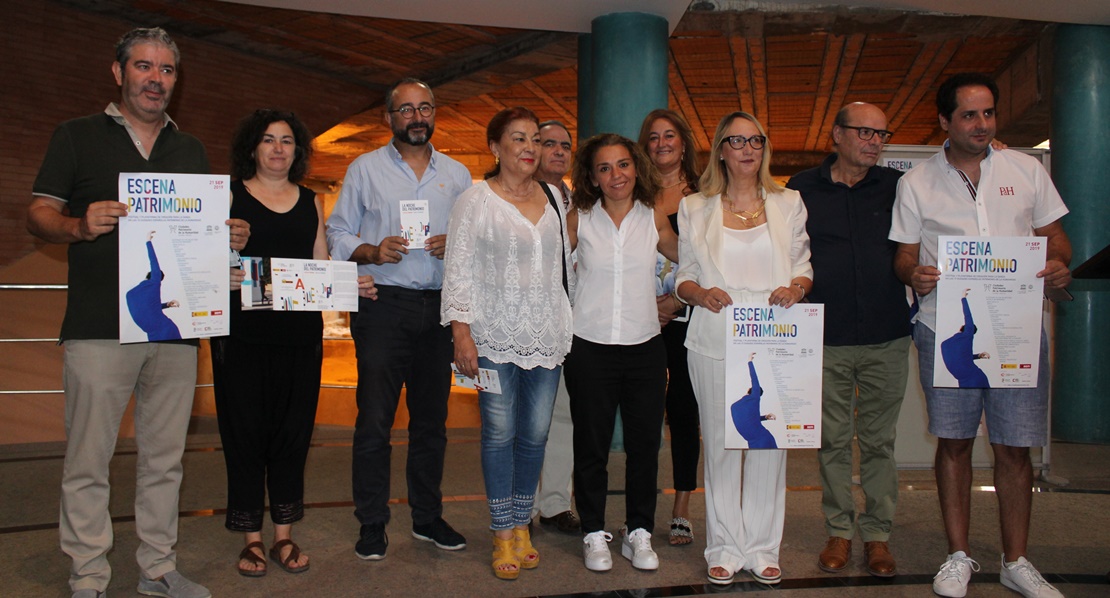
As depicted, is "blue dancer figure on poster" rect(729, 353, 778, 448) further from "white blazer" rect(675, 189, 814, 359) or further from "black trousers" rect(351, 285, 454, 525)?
"black trousers" rect(351, 285, 454, 525)

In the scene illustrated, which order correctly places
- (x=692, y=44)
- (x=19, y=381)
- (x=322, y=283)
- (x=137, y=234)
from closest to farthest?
(x=137, y=234)
(x=322, y=283)
(x=19, y=381)
(x=692, y=44)

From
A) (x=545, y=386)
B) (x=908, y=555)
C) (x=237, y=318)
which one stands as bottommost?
(x=908, y=555)

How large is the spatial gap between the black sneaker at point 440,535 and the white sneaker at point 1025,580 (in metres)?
2.19

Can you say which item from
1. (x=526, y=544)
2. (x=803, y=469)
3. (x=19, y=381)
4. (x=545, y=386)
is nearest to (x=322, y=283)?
(x=545, y=386)

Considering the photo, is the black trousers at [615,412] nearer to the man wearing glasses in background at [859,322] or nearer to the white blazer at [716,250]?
the white blazer at [716,250]

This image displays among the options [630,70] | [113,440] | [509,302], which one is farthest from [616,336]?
[630,70]

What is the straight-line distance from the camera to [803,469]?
17.3 feet

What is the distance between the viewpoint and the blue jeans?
3.29 m

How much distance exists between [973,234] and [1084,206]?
437 centimetres

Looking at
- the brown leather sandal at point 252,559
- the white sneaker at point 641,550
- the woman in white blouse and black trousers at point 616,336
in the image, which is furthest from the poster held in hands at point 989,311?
the brown leather sandal at point 252,559

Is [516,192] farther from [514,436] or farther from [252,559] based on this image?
[252,559]

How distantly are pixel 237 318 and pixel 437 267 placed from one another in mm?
830

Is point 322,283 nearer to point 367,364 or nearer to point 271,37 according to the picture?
point 367,364

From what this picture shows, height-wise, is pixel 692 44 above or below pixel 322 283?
above
